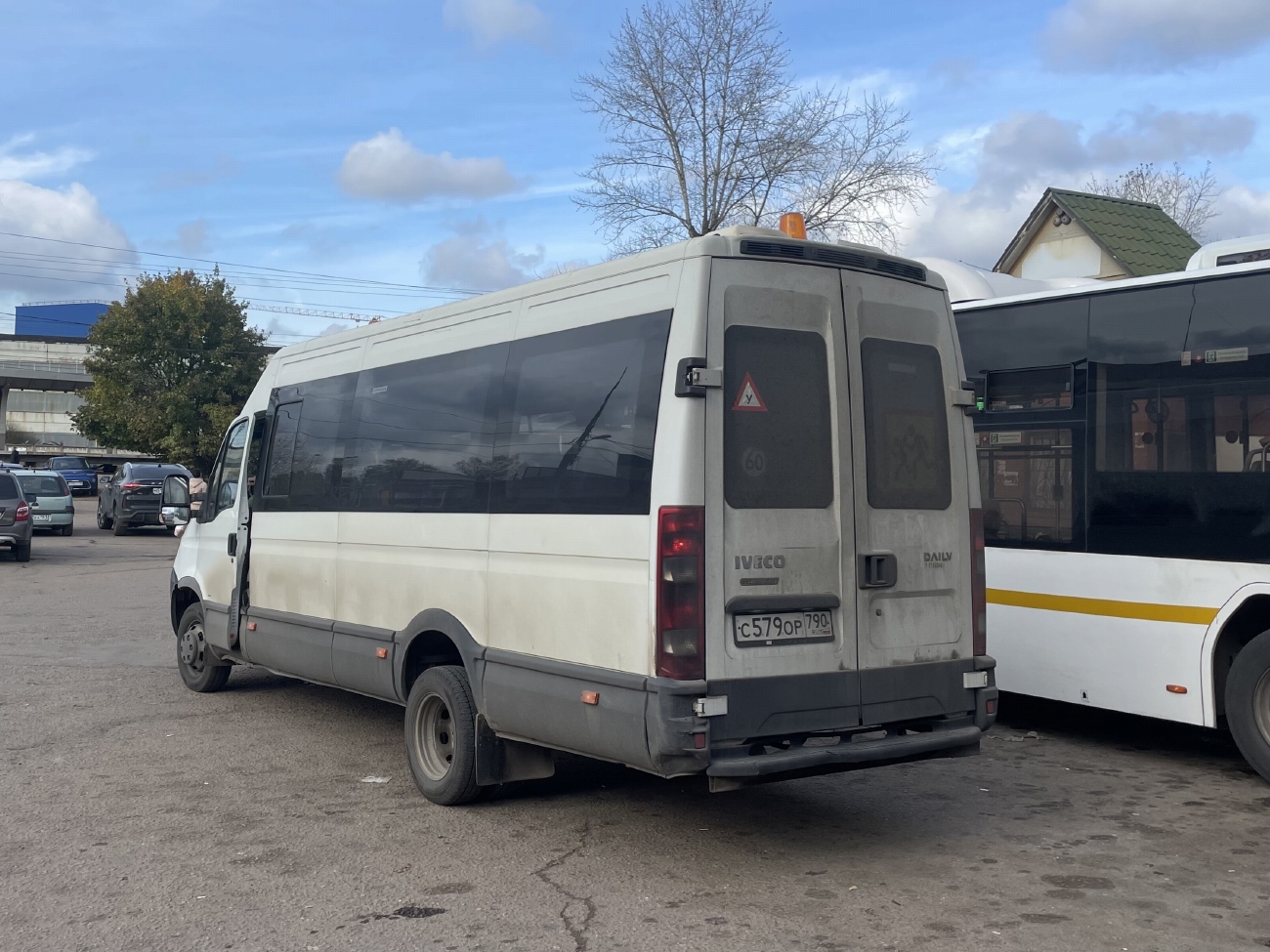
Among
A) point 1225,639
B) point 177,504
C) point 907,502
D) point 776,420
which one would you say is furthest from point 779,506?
point 177,504

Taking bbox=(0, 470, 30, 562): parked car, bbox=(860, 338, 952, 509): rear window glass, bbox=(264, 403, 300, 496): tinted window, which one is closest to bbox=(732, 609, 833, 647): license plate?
bbox=(860, 338, 952, 509): rear window glass

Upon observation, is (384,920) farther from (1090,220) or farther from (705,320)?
(1090,220)

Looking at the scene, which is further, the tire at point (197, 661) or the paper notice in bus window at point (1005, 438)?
the tire at point (197, 661)

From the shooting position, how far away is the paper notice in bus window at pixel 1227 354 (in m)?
7.52

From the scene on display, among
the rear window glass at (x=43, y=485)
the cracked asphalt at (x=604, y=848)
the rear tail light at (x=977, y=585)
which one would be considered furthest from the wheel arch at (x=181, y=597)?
the rear window glass at (x=43, y=485)

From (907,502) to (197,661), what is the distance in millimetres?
6671

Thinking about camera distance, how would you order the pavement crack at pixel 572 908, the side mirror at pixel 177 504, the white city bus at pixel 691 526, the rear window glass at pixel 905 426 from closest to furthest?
1. the pavement crack at pixel 572 908
2. the white city bus at pixel 691 526
3. the rear window glass at pixel 905 426
4. the side mirror at pixel 177 504

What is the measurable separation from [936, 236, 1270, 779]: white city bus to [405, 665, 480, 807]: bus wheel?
13.1 feet

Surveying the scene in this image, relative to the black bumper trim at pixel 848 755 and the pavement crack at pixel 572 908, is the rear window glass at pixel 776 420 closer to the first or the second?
the black bumper trim at pixel 848 755

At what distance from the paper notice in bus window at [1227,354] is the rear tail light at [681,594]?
4.02 m

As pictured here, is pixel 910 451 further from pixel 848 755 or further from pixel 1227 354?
pixel 1227 354

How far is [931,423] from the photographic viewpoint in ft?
20.9

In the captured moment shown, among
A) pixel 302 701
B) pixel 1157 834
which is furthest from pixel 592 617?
pixel 302 701

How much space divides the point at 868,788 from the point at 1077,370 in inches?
126
